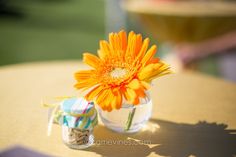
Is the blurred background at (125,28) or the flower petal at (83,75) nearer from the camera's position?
the flower petal at (83,75)

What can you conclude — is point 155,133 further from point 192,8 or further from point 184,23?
point 192,8

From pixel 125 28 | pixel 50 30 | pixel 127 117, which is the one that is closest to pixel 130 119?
pixel 127 117

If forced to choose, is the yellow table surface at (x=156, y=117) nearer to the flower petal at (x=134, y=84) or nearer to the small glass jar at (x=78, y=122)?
the small glass jar at (x=78, y=122)

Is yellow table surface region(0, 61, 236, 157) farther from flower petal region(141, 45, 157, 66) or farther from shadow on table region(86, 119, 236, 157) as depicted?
flower petal region(141, 45, 157, 66)

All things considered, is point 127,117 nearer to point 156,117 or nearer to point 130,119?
point 130,119

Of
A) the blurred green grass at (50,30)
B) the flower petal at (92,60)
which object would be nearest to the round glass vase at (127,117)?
the flower petal at (92,60)

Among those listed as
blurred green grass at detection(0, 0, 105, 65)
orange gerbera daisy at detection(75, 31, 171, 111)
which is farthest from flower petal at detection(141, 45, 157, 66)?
blurred green grass at detection(0, 0, 105, 65)
